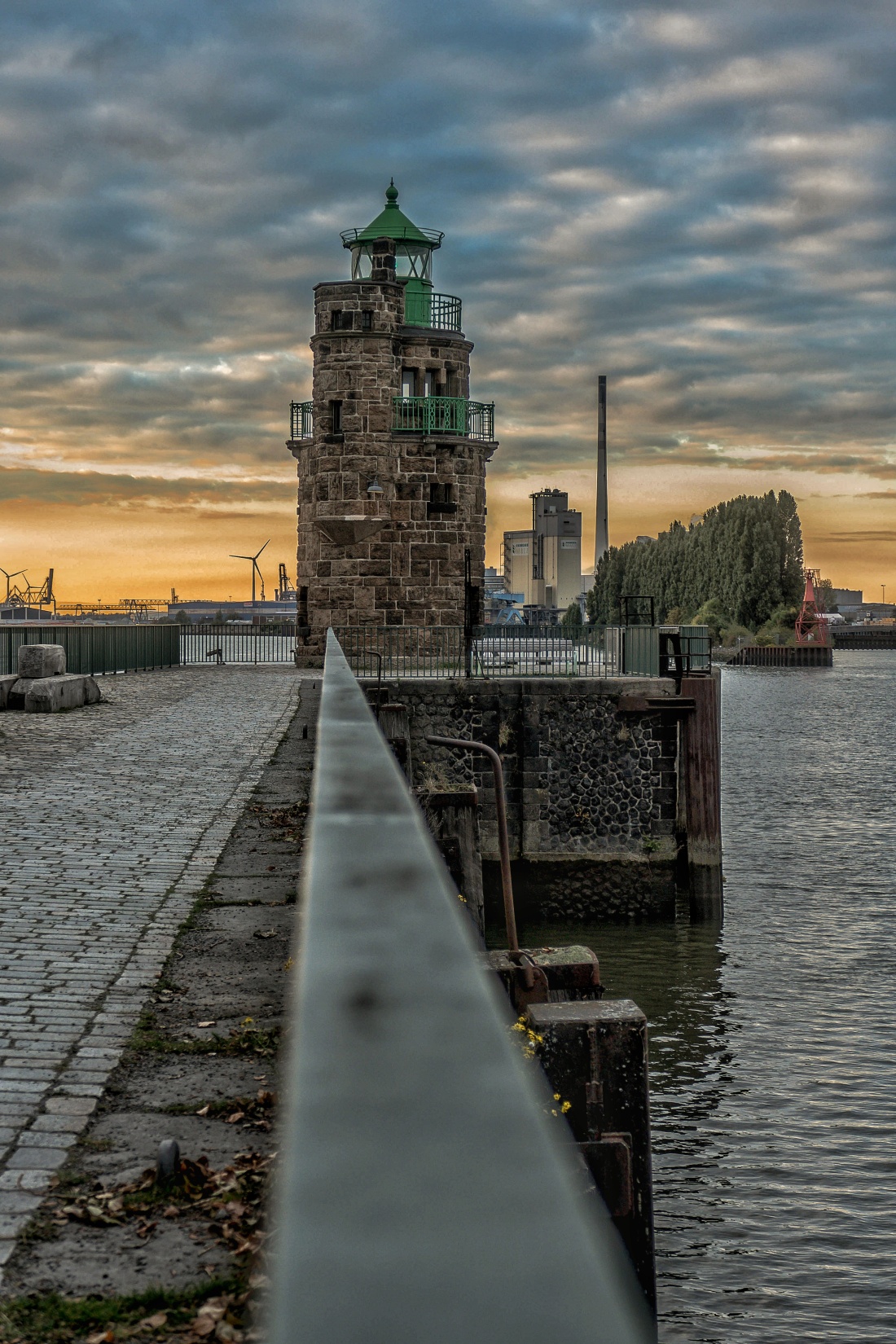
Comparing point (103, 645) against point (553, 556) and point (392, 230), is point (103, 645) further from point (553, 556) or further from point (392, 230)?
point (553, 556)

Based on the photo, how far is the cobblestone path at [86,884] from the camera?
16.8 ft

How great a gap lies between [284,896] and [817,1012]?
9.66 m

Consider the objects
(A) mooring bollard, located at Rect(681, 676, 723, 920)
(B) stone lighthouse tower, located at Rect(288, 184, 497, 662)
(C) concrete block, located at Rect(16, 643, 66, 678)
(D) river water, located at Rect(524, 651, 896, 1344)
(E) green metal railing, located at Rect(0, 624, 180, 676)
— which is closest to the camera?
(D) river water, located at Rect(524, 651, 896, 1344)

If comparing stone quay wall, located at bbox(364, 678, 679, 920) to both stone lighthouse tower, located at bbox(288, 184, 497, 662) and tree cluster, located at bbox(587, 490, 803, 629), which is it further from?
tree cluster, located at bbox(587, 490, 803, 629)

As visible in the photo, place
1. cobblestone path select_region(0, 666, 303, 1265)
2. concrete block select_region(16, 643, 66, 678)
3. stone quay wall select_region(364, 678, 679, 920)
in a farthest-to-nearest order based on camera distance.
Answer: concrete block select_region(16, 643, 66, 678) → stone quay wall select_region(364, 678, 679, 920) → cobblestone path select_region(0, 666, 303, 1265)

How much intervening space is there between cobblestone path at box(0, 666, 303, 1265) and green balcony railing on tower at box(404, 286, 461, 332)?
873 inches

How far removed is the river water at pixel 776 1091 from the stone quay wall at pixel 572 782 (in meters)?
1.22

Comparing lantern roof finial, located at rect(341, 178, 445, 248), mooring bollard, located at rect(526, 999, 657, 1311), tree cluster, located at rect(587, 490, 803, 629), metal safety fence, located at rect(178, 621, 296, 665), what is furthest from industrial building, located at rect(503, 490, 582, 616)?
mooring bollard, located at rect(526, 999, 657, 1311)

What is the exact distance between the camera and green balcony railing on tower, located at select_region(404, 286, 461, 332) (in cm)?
4150

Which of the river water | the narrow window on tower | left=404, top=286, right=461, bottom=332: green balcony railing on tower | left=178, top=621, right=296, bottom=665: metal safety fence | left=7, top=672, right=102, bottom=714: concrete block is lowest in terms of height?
the river water

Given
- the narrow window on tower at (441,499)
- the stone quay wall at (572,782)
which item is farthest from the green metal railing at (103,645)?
the stone quay wall at (572,782)

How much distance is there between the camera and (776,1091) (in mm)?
13695

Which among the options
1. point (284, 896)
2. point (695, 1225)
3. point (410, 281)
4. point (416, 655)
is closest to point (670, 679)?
point (416, 655)

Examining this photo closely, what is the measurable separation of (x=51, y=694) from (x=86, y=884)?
52.6ft
